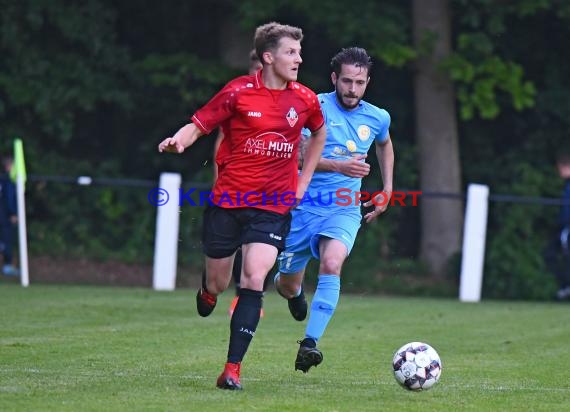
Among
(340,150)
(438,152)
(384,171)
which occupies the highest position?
(438,152)

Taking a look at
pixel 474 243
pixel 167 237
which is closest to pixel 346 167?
pixel 167 237

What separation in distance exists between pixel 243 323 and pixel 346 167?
162cm

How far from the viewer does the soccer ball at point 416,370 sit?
7000 millimetres

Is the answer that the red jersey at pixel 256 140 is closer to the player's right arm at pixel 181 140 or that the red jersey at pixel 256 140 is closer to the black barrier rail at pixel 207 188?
the player's right arm at pixel 181 140

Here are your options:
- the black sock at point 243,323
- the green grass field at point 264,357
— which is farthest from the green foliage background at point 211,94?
the black sock at point 243,323

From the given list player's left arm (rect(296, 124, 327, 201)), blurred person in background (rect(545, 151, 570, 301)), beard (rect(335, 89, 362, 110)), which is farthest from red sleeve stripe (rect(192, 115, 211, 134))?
blurred person in background (rect(545, 151, 570, 301))

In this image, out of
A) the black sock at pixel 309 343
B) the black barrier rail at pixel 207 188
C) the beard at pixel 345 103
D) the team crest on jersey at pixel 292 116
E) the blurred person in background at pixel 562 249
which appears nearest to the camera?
the team crest on jersey at pixel 292 116

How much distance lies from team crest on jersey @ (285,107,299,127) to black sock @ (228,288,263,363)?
3.43 feet

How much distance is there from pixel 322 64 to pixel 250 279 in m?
13.2

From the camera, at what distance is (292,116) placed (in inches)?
290

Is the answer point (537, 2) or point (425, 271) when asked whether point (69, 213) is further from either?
point (537, 2)

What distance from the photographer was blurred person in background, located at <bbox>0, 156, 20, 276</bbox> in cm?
1772

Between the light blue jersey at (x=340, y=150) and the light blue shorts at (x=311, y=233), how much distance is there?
0.17ft

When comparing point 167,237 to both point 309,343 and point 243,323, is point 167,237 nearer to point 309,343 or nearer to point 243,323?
point 309,343
